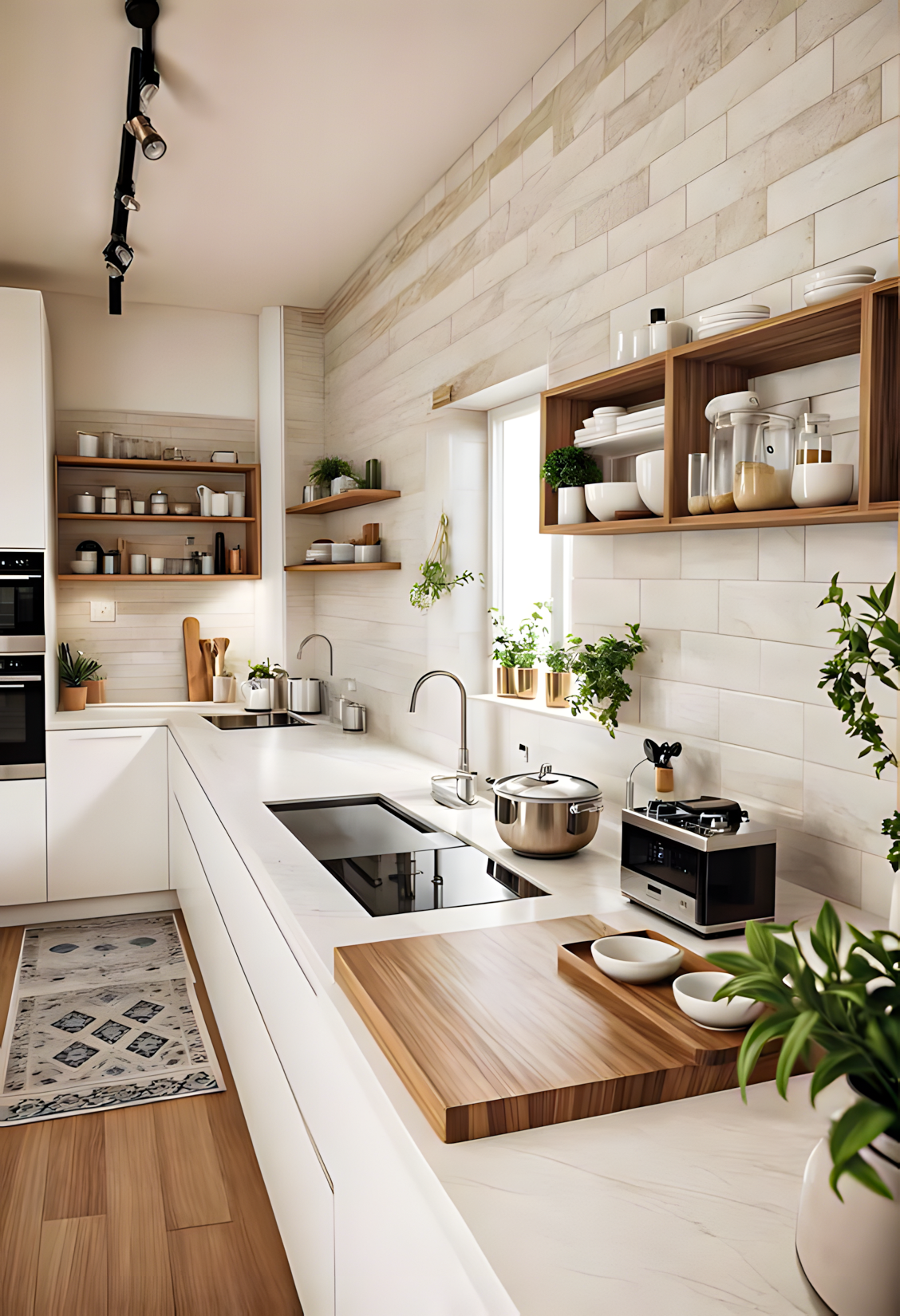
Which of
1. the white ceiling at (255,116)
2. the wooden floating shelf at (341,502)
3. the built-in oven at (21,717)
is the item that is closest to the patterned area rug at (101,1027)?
the built-in oven at (21,717)

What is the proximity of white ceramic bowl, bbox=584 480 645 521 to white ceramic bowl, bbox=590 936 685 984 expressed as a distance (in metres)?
0.93

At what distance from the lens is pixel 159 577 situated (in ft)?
15.3

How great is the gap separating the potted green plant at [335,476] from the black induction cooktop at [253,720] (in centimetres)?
103

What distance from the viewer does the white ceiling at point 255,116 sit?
7.72 ft

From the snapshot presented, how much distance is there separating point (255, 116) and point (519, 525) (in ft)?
4.70

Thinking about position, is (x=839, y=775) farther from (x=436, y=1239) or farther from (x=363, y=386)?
(x=363, y=386)

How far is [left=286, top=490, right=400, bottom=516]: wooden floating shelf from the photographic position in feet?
12.0

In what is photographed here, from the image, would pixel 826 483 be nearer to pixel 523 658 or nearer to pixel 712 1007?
pixel 712 1007

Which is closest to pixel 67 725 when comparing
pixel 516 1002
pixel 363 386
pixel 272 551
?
pixel 272 551

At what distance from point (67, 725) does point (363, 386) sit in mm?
1888

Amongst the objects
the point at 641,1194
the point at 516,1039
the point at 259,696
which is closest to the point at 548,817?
the point at 516,1039

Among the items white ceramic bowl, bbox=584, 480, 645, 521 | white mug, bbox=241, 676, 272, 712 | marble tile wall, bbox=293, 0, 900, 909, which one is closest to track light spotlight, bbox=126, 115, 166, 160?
marble tile wall, bbox=293, 0, 900, 909

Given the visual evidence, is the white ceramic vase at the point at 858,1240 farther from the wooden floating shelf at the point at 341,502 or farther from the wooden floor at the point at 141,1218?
the wooden floating shelf at the point at 341,502

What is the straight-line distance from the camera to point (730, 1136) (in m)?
1.03
